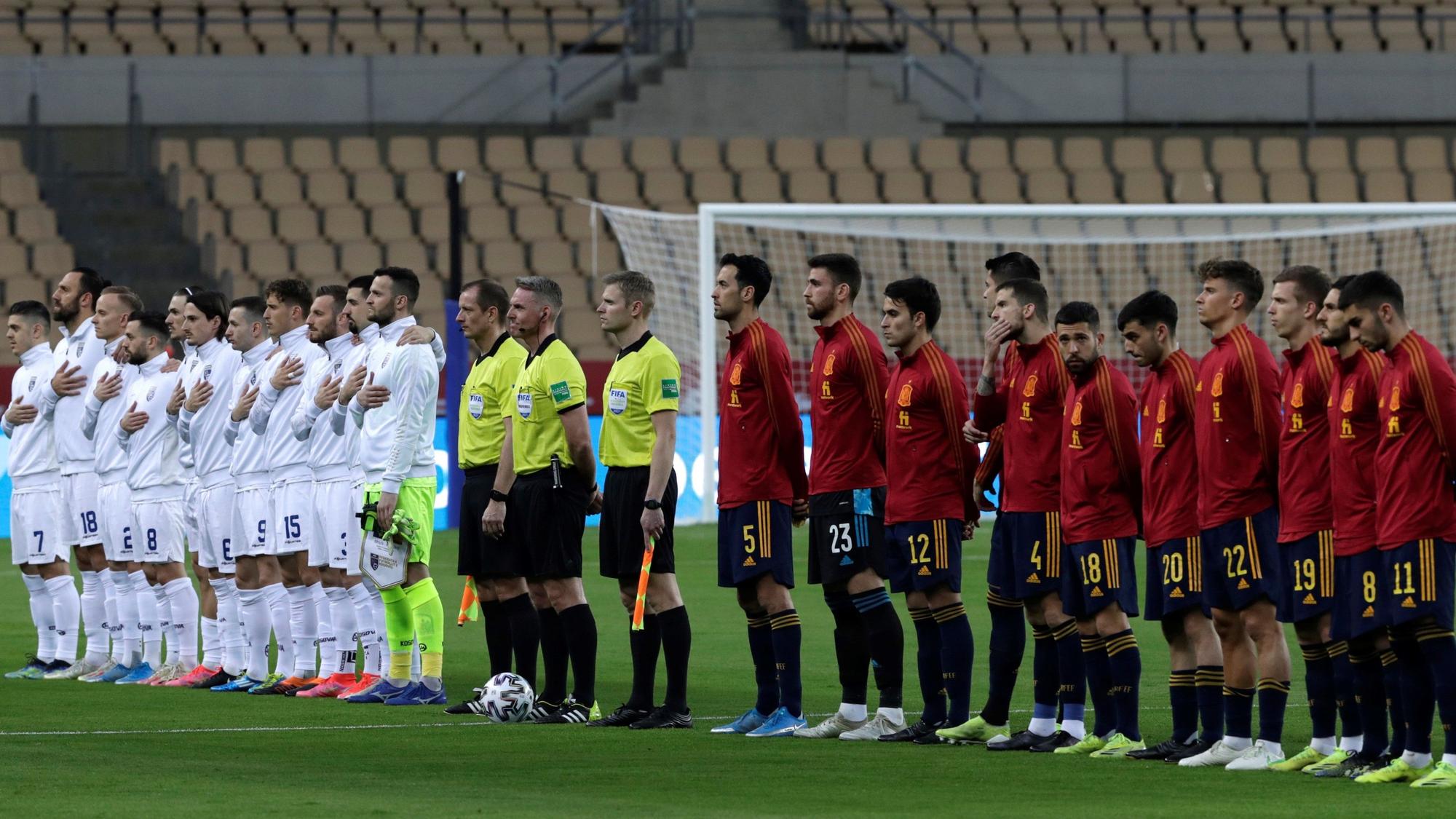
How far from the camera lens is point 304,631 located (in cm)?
1172

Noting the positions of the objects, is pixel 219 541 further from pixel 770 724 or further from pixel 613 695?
pixel 770 724

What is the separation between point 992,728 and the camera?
9.41 metres

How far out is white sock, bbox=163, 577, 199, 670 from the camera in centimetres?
1247

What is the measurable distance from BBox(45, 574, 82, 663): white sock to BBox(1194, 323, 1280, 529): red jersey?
23.9 feet

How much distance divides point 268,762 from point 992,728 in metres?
3.11

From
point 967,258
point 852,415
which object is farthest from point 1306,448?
point 967,258

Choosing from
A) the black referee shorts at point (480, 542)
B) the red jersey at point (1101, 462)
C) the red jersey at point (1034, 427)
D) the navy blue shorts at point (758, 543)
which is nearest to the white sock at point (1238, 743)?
the red jersey at point (1101, 462)

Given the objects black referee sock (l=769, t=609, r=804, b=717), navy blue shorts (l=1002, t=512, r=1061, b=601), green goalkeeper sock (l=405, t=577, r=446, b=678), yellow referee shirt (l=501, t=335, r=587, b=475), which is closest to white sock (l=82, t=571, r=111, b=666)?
green goalkeeper sock (l=405, t=577, r=446, b=678)

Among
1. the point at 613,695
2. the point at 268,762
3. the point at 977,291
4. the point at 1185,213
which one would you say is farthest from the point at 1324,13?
the point at 268,762

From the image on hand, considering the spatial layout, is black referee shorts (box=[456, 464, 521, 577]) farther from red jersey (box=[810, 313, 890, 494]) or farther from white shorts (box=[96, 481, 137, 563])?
white shorts (box=[96, 481, 137, 563])

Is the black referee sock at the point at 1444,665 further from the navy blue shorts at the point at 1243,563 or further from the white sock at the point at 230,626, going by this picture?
the white sock at the point at 230,626

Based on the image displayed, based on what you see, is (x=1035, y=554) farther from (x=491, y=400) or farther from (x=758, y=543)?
(x=491, y=400)

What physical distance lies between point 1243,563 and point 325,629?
17.9ft

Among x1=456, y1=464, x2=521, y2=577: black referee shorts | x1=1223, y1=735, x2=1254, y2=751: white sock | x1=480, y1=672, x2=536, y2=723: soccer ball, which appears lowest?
x1=1223, y1=735, x2=1254, y2=751: white sock
